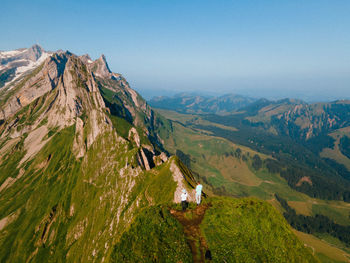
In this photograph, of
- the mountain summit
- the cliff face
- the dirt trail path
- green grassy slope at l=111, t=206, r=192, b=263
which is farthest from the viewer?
the cliff face

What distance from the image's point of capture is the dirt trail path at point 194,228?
2953 centimetres

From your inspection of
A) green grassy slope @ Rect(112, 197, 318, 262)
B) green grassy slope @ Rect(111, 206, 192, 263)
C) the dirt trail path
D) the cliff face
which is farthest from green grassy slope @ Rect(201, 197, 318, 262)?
the cliff face

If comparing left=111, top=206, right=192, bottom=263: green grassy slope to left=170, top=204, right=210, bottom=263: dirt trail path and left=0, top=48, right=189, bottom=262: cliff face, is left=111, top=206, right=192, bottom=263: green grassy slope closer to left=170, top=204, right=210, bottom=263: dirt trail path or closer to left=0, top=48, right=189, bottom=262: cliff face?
left=170, top=204, right=210, bottom=263: dirt trail path

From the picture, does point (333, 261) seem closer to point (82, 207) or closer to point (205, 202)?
point (205, 202)

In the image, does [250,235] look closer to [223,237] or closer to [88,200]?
[223,237]

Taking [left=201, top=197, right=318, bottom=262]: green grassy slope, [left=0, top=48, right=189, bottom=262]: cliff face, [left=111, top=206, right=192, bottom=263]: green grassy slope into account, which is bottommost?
[left=0, top=48, right=189, bottom=262]: cliff face

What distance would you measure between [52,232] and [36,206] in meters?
47.7

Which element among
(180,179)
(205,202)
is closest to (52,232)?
(180,179)

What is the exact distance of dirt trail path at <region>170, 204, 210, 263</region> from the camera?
2953 cm

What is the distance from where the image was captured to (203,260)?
93.5ft

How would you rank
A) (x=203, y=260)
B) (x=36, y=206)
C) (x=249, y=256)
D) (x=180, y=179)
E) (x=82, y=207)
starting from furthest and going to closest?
(x=36, y=206)
(x=82, y=207)
(x=180, y=179)
(x=249, y=256)
(x=203, y=260)

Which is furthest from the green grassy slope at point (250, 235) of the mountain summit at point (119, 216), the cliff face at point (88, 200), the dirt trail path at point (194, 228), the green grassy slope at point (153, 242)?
the cliff face at point (88, 200)

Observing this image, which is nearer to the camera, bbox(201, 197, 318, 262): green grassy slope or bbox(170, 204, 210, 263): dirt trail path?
bbox(170, 204, 210, 263): dirt trail path

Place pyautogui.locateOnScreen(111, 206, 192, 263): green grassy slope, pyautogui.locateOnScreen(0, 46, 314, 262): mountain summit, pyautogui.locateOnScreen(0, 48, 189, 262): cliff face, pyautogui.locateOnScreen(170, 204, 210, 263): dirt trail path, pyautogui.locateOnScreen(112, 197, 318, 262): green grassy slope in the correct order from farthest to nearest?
pyautogui.locateOnScreen(0, 48, 189, 262): cliff face
pyautogui.locateOnScreen(0, 46, 314, 262): mountain summit
pyautogui.locateOnScreen(170, 204, 210, 263): dirt trail path
pyautogui.locateOnScreen(112, 197, 318, 262): green grassy slope
pyautogui.locateOnScreen(111, 206, 192, 263): green grassy slope
